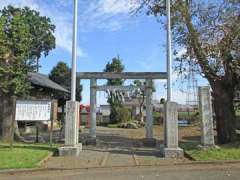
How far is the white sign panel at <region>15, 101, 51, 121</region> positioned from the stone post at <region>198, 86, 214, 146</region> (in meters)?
7.01

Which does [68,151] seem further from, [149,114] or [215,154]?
[149,114]

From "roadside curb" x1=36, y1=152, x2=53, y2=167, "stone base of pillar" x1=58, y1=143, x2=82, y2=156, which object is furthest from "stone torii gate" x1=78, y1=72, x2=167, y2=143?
"roadside curb" x1=36, y1=152, x2=53, y2=167

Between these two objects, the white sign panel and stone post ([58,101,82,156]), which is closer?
stone post ([58,101,82,156])

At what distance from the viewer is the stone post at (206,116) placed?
559 inches

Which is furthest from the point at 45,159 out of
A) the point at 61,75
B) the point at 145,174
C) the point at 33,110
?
the point at 61,75

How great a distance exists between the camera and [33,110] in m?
16.8

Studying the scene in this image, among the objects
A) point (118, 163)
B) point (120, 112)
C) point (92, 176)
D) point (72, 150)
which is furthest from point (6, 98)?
point (120, 112)

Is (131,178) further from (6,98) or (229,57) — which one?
(6,98)

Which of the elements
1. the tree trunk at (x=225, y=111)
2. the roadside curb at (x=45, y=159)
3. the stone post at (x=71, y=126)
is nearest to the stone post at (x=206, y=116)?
the tree trunk at (x=225, y=111)

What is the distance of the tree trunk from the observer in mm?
17062

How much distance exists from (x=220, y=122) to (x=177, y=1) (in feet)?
20.4

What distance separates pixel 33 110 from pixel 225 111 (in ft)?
29.6

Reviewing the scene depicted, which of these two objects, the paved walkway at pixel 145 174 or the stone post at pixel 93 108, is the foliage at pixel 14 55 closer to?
the stone post at pixel 93 108

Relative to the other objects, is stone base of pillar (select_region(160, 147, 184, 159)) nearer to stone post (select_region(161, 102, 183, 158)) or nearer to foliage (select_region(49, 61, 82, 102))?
stone post (select_region(161, 102, 183, 158))
